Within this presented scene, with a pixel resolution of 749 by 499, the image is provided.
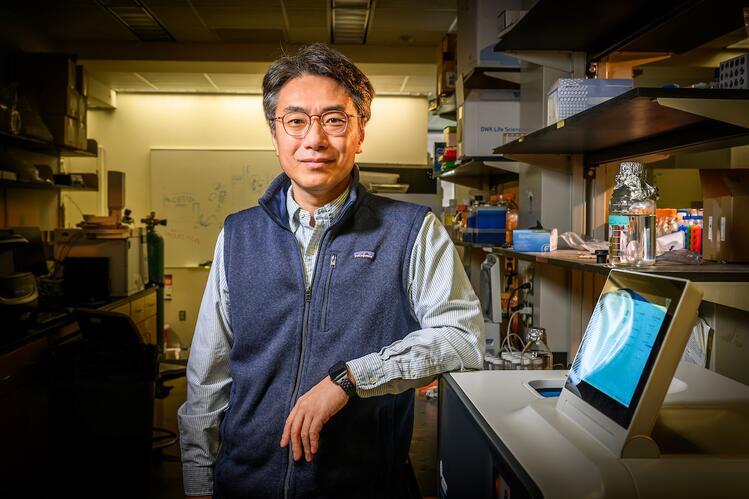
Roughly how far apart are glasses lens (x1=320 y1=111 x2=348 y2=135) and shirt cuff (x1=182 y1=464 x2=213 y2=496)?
81 centimetres

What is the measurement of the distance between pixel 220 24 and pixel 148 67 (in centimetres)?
103

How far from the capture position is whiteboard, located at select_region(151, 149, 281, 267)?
651 cm

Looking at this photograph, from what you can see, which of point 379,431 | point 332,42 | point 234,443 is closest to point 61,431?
point 234,443

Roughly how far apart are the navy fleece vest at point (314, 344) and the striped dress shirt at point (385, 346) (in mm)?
38

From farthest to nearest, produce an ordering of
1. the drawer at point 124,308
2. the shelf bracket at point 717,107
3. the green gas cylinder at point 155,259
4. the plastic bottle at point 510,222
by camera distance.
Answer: the green gas cylinder at point 155,259 < the drawer at point 124,308 < the plastic bottle at point 510,222 < the shelf bracket at point 717,107

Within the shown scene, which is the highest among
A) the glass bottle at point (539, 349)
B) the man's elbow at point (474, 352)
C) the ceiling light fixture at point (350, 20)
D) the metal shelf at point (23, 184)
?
the ceiling light fixture at point (350, 20)

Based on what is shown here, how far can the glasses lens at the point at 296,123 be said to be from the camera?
1312 mm

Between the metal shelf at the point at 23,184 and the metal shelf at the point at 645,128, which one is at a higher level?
the metal shelf at the point at 23,184

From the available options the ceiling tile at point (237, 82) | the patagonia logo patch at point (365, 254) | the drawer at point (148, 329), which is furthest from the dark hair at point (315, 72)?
the ceiling tile at point (237, 82)

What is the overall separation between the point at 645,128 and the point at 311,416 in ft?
3.57

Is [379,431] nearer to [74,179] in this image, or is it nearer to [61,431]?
[61,431]

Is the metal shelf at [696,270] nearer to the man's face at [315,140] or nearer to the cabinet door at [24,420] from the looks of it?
the man's face at [315,140]

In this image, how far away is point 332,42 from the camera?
17.9 ft

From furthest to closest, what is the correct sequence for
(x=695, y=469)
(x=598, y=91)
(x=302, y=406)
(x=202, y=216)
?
(x=202, y=216)
(x=598, y=91)
(x=302, y=406)
(x=695, y=469)
